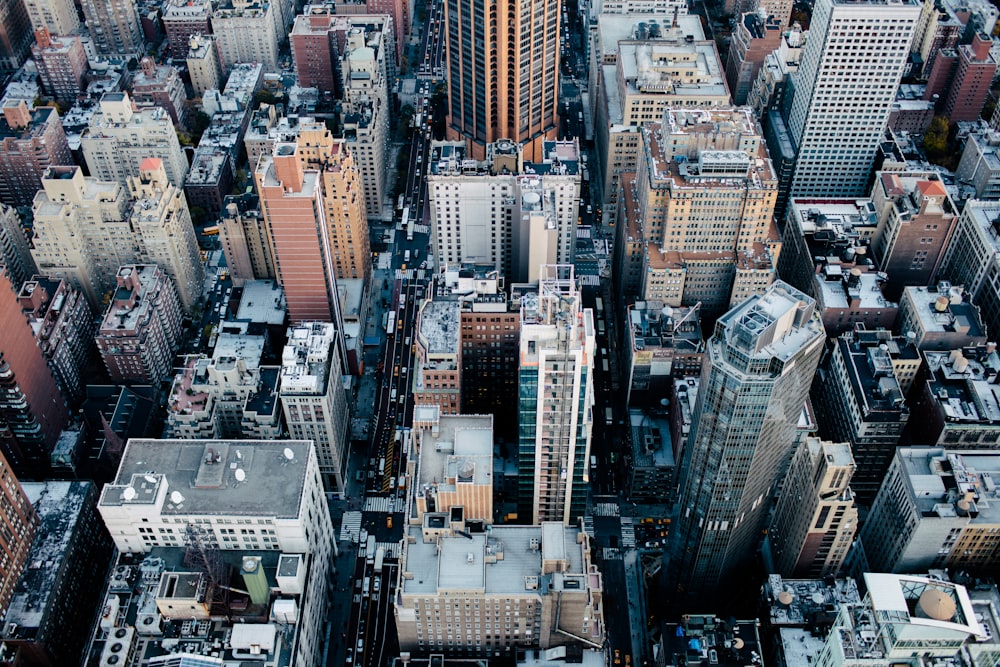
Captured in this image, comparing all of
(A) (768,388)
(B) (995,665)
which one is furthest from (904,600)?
(A) (768,388)

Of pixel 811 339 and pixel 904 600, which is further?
pixel 811 339

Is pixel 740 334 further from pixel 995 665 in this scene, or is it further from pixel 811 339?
pixel 995 665

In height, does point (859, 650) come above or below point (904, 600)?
below

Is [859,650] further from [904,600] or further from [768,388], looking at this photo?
[768,388]

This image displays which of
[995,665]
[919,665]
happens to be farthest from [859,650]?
[995,665]

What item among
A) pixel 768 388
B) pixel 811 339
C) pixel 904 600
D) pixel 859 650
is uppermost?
pixel 811 339

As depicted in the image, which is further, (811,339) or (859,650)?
(811,339)
